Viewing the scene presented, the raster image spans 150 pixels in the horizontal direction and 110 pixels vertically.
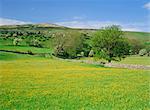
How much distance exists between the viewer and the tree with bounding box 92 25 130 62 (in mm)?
78000

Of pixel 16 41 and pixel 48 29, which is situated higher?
pixel 48 29

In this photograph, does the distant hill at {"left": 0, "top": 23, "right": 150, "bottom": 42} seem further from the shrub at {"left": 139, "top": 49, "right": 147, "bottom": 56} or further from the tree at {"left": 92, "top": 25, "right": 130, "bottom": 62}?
the tree at {"left": 92, "top": 25, "right": 130, "bottom": 62}

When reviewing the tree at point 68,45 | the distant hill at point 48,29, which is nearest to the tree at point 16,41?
the tree at point 68,45

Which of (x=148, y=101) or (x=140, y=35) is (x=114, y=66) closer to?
(x=148, y=101)

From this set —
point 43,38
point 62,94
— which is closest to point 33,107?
point 62,94

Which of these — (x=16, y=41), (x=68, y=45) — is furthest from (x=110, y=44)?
(x=16, y=41)

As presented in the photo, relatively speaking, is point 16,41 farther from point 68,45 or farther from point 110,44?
point 110,44

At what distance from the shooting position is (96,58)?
79438 millimetres

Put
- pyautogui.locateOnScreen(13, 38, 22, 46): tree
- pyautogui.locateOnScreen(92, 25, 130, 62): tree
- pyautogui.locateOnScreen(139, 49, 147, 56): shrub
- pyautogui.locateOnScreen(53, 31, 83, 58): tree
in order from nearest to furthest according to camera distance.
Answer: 1. pyautogui.locateOnScreen(92, 25, 130, 62): tree
2. pyautogui.locateOnScreen(139, 49, 147, 56): shrub
3. pyautogui.locateOnScreen(53, 31, 83, 58): tree
4. pyautogui.locateOnScreen(13, 38, 22, 46): tree

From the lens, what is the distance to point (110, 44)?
79000 millimetres

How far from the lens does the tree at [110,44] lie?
78.0m

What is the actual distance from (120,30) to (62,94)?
208 ft

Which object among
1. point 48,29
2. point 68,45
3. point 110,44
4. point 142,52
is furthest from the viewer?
point 48,29

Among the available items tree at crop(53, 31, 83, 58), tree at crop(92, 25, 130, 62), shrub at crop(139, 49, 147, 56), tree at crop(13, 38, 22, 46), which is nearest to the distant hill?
tree at crop(13, 38, 22, 46)
